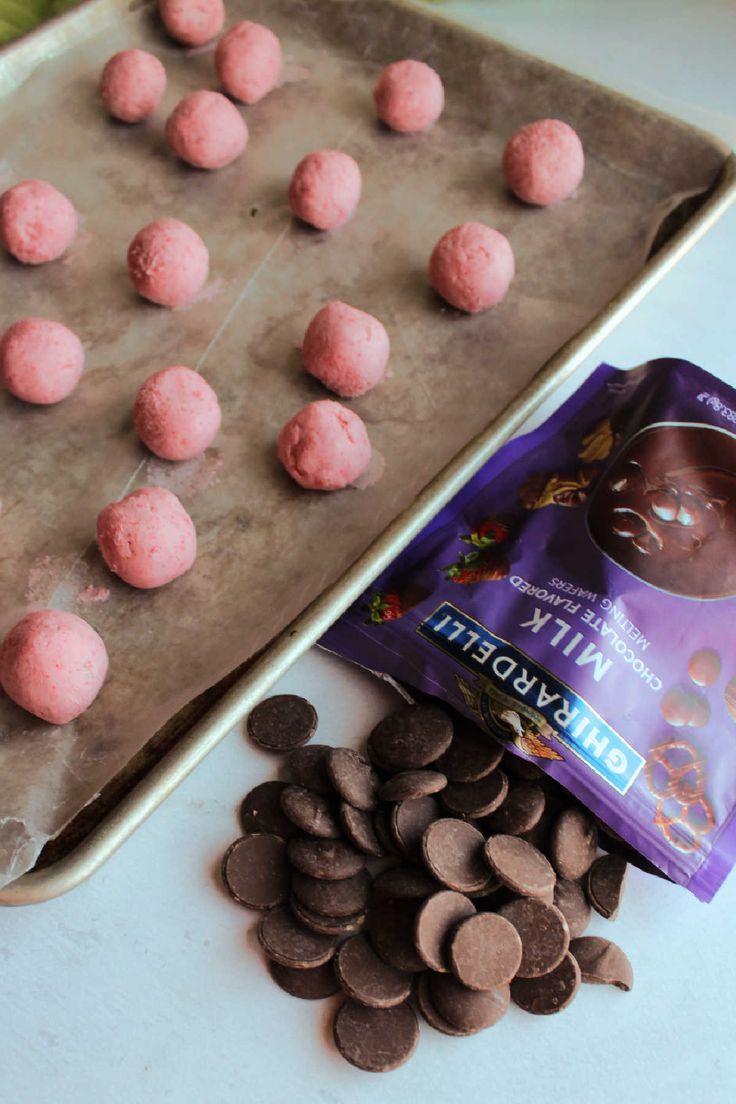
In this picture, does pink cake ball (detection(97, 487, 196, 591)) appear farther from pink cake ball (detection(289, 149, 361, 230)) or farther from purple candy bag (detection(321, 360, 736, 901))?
Answer: pink cake ball (detection(289, 149, 361, 230))

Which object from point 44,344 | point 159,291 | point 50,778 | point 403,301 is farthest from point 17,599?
point 403,301

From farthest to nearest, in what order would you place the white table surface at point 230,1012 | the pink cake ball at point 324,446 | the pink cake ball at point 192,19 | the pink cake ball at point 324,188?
the pink cake ball at point 192,19, the pink cake ball at point 324,188, the pink cake ball at point 324,446, the white table surface at point 230,1012

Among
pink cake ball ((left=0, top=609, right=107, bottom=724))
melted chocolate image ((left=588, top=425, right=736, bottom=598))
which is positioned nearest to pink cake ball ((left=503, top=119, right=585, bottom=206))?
melted chocolate image ((left=588, top=425, right=736, bottom=598))

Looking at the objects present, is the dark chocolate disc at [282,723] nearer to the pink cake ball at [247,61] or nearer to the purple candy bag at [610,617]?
the purple candy bag at [610,617]

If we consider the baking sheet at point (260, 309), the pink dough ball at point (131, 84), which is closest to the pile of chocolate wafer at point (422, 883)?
the baking sheet at point (260, 309)

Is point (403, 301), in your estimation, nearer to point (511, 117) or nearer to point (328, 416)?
point (328, 416)

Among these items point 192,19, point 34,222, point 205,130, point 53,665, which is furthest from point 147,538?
point 192,19
